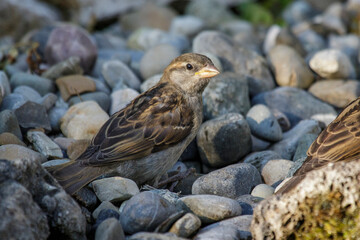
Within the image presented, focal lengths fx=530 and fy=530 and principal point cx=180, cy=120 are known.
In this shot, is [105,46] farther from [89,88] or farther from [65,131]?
[65,131]

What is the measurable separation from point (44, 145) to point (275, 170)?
7.95 feet

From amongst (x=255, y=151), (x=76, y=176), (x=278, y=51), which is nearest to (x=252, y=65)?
(x=278, y=51)

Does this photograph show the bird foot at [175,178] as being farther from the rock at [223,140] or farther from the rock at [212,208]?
the rock at [212,208]

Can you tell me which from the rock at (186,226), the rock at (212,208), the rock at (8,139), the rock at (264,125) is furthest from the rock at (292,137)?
the rock at (8,139)

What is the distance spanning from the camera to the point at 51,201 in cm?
376

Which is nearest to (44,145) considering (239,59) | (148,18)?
(239,59)

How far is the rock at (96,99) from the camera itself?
6707 mm

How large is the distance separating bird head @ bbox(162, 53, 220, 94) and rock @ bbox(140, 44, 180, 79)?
165 centimetres

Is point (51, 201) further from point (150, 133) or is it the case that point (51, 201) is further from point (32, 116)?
point (32, 116)

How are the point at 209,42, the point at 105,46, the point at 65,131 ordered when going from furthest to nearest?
the point at 105,46 < the point at 209,42 < the point at 65,131

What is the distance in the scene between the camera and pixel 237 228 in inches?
160

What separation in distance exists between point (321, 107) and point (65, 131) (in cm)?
349

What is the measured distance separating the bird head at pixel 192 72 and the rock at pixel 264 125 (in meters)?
1.08

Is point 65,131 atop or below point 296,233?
below
